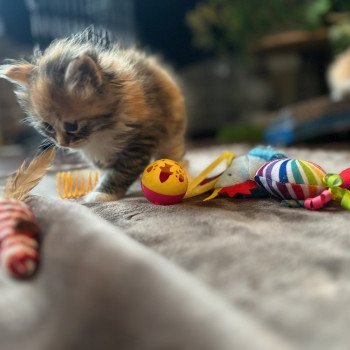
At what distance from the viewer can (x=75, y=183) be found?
58.9 inches

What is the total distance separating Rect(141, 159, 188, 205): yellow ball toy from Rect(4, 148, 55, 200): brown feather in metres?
0.27

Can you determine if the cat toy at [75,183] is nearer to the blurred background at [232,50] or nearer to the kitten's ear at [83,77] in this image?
the kitten's ear at [83,77]

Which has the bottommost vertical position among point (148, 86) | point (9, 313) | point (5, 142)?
point (5, 142)

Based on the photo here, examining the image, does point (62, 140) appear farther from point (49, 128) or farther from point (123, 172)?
point (123, 172)

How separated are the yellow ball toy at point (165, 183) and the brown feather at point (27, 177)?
0.89 feet

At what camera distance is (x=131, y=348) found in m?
0.56

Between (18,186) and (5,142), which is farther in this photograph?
(5,142)

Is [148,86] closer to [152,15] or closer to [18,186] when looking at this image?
[18,186]

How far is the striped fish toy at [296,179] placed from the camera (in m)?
1.06

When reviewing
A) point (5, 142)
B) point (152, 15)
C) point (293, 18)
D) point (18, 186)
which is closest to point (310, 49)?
point (293, 18)

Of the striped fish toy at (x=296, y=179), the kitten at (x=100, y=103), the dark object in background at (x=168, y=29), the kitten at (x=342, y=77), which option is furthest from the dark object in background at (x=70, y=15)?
the striped fish toy at (x=296, y=179)

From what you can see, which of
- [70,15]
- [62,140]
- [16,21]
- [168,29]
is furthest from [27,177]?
[168,29]

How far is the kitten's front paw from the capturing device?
1.30 meters

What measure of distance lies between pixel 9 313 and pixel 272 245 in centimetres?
47
